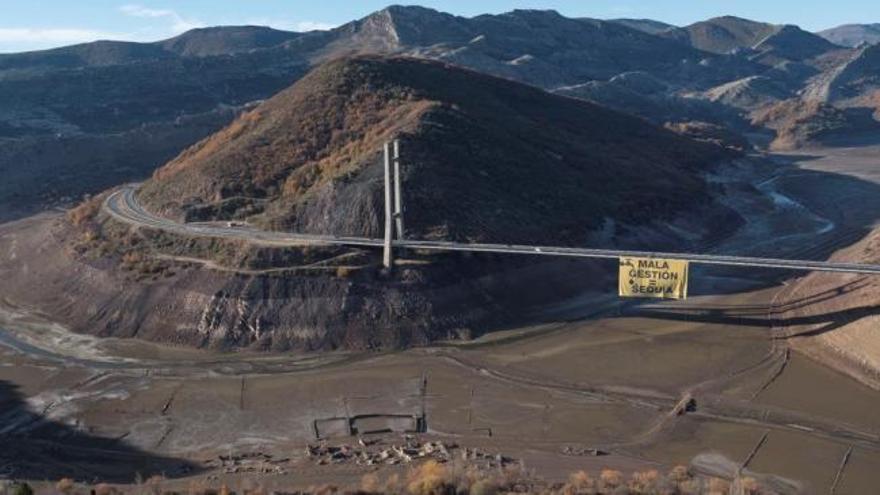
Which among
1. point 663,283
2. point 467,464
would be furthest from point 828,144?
point 467,464

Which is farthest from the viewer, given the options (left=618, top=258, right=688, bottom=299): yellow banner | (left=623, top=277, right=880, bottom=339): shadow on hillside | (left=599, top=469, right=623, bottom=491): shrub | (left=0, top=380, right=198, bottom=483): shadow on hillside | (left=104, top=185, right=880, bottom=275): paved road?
(left=623, top=277, right=880, bottom=339): shadow on hillside

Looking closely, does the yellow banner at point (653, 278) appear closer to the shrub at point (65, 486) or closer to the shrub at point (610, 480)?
the shrub at point (610, 480)

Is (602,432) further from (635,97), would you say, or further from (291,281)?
(635,97)

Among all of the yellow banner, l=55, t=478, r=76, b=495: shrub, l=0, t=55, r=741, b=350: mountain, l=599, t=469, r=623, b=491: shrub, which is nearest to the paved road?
the yellow banner

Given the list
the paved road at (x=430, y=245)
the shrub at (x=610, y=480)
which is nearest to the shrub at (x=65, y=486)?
the shrub at (x=610, y=480)

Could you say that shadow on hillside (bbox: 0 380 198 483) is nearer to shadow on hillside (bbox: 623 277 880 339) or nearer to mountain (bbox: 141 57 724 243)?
mountain (bbox: 141 57 724 243)

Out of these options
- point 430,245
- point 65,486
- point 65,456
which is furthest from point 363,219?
point 65,486

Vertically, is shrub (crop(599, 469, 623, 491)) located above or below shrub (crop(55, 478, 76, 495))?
above

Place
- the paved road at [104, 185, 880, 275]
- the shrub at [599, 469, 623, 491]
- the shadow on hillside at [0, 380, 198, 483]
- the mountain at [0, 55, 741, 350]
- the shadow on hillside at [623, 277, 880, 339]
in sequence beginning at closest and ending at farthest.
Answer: the shrub at [599, 469, 623, 491], the shadow on hillside at [0, 380, 198, 483], the paved road at [104, 185, 880, 275], the shadow on hillside at [623, 277, 880, 339], the mountain at [0, 55, 741, 350]

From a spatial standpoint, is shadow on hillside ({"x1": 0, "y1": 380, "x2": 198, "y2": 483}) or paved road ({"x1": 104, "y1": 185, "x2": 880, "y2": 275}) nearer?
shadow on hillside ({"x1": 0, "y1": 380, "x2": 198, "y2": 483})
